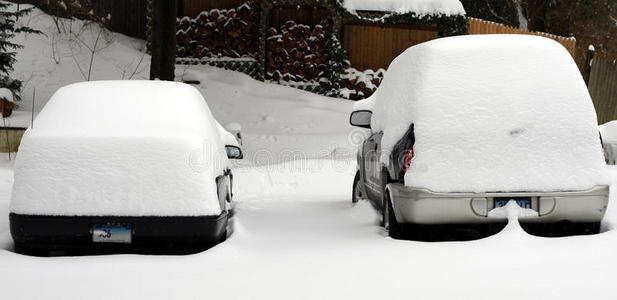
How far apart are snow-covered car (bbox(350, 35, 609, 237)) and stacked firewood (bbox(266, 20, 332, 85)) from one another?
1278cm

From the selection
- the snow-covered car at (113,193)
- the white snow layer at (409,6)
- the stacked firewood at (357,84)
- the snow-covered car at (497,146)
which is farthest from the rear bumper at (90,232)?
the stacked firewood at (357,84)

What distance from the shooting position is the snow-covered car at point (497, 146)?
4.74 m

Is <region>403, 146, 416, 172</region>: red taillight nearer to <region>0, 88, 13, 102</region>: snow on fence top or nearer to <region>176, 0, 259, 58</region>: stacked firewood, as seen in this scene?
<region>0, 88, 13, 102</region>: snow on fence top

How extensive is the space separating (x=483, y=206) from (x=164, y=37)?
10.2 m

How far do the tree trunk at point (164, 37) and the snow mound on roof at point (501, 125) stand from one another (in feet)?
30.9

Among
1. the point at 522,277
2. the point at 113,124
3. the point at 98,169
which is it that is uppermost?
the point at 113,124

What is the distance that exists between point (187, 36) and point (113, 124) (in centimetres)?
1447

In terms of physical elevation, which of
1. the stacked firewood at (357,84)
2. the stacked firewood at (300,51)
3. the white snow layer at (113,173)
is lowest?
the white snow layer at (113,173)

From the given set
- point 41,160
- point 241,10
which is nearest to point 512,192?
point 41,160

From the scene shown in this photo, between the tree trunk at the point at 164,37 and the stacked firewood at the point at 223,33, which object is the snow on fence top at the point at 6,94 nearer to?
the tree trunk at the point at 164,37

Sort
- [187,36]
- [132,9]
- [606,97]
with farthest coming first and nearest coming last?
[132,9] → [187,36] → [606,97]

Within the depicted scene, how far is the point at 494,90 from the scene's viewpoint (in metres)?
4.89

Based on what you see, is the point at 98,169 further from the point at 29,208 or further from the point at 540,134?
the point at 540,134

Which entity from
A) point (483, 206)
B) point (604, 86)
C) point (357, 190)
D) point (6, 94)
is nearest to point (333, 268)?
point (483, 206)
